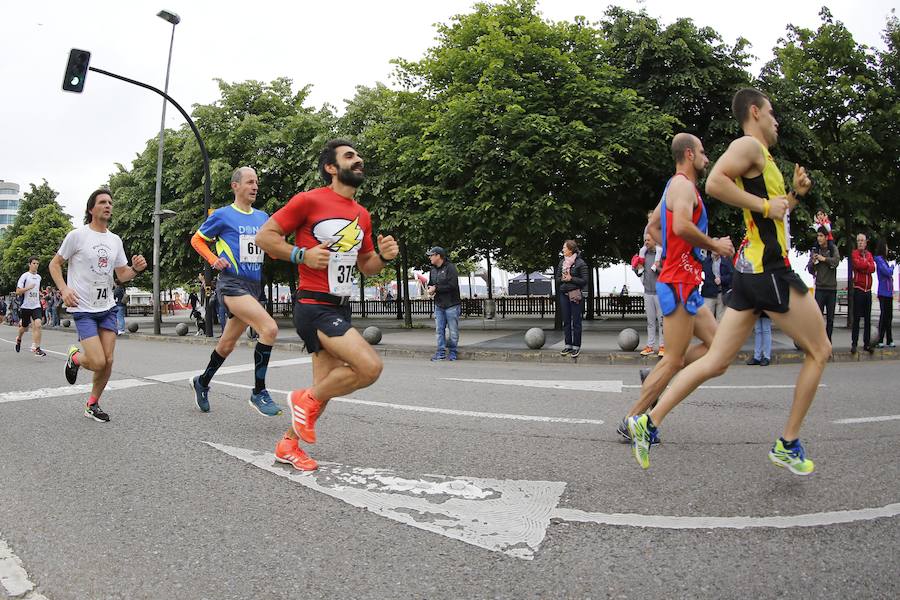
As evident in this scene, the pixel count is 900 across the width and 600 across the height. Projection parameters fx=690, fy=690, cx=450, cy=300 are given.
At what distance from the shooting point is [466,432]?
5.22 meters

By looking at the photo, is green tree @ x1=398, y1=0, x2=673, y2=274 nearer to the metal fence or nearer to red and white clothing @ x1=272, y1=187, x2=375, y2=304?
the metal fence

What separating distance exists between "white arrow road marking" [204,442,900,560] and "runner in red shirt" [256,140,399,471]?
40cm

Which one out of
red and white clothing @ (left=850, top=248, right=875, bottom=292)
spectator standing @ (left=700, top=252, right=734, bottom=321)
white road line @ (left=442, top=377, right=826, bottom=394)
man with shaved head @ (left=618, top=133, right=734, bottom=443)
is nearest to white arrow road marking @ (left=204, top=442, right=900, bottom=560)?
man with shaved head @ (left=618, top=133, right=734, bottom=443)

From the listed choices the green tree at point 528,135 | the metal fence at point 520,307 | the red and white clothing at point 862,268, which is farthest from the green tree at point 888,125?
the metal fence at point 520,307

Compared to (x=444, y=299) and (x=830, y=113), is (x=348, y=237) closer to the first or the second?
(x=444, y=299)

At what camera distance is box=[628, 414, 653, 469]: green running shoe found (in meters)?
3.96

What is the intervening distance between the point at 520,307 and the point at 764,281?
28148 millimetres

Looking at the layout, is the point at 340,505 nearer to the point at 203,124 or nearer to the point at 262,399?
the point at 262,399

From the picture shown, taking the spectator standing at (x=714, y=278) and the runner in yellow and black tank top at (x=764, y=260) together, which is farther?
the spectator standing at (x=714, y=278)

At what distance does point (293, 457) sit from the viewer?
4113 mm

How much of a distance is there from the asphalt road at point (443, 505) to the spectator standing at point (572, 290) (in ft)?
17.7

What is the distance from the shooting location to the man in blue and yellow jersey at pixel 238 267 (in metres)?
6.02

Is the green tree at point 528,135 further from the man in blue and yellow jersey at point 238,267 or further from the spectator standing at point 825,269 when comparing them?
the man in blue and yellow jersey at point 238,267

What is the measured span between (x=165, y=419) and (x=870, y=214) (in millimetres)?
21425
